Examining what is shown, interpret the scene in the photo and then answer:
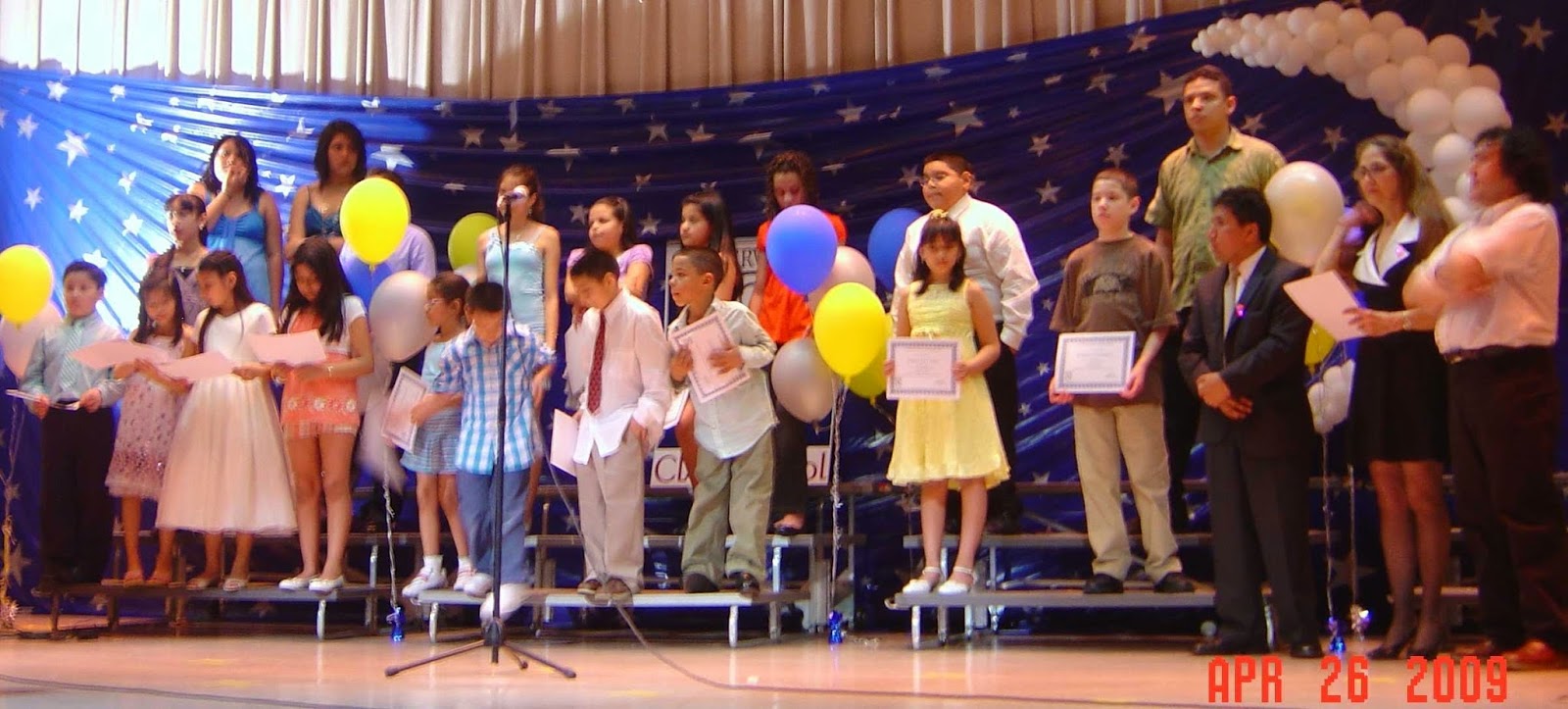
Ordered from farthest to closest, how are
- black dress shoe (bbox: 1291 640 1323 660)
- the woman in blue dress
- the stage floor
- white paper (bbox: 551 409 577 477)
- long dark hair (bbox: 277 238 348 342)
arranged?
the woman in blue dress < long dark hair (bbox: 277 238 348 342) < white paper (bbox: 551 409 577 477) < black dress shoe (bbox: 1291 640 1323 660) < the stage floor

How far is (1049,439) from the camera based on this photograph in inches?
255

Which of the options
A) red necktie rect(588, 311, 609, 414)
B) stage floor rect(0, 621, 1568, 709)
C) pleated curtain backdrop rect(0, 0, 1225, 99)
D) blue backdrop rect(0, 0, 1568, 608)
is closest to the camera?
stage floor rect(0, 621, 1568, 709)

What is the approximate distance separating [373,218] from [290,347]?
0.65 m

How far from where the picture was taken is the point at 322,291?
6336 millimetres

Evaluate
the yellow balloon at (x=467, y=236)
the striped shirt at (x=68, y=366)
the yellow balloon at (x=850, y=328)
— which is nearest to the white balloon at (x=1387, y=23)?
the yellow balloon at (x=850, y=328)

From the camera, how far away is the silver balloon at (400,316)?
250 inches

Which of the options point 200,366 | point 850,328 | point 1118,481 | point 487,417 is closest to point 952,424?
point 850,328

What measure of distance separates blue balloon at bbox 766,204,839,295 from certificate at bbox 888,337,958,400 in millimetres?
513

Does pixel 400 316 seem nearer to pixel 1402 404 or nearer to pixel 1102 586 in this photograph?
pixel 1102 586

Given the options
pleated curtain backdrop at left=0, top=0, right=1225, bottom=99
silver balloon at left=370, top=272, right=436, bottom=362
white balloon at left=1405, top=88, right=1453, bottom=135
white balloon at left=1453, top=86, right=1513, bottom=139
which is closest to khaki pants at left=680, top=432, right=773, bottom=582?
silver balloon at left=370, top=272, right=436, bottom=362

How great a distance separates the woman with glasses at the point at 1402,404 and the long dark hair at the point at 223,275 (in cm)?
426

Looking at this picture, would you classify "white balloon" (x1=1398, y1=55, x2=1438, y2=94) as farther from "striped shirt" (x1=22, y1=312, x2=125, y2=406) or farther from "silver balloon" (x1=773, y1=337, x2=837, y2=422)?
"striped shirt" (x1=22, y1=312, x2=125, y2=406)

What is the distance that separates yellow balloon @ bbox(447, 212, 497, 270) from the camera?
6980mm

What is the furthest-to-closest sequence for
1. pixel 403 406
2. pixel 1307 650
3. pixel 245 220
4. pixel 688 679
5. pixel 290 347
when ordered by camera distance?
pixel 245 220 → pixel 403 406 → pixel 290 347 → pixel 1307 650 → pixel 688 679
